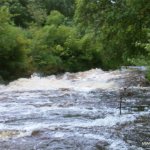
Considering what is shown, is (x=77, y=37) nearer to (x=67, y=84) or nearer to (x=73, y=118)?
(x=67, y=84)

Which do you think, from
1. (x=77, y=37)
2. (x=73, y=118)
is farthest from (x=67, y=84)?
(x=77, y=37)

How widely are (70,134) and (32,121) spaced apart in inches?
88.0

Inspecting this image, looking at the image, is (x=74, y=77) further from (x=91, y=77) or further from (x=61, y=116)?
(x=61, y=116)

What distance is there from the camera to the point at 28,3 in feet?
189

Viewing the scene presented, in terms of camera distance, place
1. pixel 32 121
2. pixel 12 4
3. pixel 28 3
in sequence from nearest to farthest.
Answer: pixel 32 121
pixel 12 4
pixel 28 3

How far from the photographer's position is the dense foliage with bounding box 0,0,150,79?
20.4 m

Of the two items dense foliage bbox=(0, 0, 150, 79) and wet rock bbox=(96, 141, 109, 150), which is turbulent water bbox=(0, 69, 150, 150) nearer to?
wet rock bbox=(96, 141, 109, 150)

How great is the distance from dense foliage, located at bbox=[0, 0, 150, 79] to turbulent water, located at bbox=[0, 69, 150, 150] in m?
1.97

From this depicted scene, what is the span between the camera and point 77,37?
134 feet

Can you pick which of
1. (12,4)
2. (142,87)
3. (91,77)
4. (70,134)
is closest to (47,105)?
(70,134)

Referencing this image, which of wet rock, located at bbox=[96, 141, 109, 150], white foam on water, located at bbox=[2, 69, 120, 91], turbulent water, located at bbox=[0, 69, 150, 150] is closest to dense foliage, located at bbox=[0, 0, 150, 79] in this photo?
white foam on water, located at bbox=[2, 69, 120, 91]

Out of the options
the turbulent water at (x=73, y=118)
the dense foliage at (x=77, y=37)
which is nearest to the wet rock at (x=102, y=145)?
the turbulent water at (x=73, y=118)

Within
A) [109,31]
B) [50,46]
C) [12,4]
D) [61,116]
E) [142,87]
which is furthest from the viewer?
[12,4]

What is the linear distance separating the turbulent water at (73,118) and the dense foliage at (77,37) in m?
1.97
